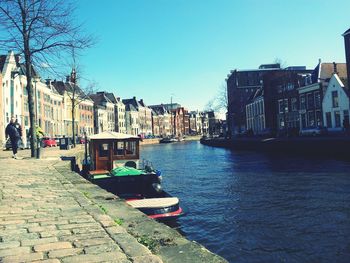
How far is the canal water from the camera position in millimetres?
9522

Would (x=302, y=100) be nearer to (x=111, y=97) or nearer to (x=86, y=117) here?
(x=86, y=117)

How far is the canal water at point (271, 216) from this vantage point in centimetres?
952

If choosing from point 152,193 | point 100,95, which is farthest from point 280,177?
point 100,95

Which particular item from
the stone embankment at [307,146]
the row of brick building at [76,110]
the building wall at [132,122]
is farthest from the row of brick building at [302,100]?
the building wall at [132,122]

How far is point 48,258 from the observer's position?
392 cm

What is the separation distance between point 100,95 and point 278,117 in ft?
191

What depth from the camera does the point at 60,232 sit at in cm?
498

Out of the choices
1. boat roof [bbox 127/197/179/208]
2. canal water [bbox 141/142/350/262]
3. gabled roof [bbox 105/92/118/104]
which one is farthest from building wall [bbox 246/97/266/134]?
boat roof [bbox 127/197/179/208]

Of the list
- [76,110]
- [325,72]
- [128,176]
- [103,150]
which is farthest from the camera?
[76,110]

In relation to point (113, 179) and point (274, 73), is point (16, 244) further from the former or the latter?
point (274, 73)

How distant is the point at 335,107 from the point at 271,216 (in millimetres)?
43154

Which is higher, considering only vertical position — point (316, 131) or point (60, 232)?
point (316, 131)

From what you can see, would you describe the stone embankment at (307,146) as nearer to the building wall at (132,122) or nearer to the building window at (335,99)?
the building window at (335,99)

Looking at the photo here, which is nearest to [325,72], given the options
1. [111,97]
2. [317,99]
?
[317,99]
